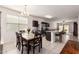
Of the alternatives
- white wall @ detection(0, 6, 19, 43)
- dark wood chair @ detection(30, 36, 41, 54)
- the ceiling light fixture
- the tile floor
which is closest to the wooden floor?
the tile floor

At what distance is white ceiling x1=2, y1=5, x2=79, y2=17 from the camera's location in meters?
1.42

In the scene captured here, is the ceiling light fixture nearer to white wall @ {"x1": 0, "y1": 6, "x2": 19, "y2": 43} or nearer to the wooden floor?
white wall @ {"x1": 0, "y1": 6, "x2": 19, "y2": 43}

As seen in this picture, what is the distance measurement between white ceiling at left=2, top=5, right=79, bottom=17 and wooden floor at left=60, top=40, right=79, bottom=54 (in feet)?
1.89

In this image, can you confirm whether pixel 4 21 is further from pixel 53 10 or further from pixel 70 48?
pixel 70 48

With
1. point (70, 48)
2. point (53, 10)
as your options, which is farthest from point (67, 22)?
point (70, 48)

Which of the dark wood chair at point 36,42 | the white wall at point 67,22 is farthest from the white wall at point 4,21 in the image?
the white wall at point 67,22

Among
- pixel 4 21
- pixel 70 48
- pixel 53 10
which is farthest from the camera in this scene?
pixel 70 48

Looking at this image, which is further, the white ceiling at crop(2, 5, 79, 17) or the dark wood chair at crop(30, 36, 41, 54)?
the dark wood chair at crop(30, 36, 41, 54)

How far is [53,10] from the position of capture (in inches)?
58.3

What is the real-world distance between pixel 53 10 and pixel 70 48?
0.85 metres

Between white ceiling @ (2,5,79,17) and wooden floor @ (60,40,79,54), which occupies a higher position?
white ceiling @ (2,5,79,17)

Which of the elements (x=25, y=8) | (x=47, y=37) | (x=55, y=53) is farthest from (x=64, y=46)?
(x=25, y=8)

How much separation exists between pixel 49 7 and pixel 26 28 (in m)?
0.58
